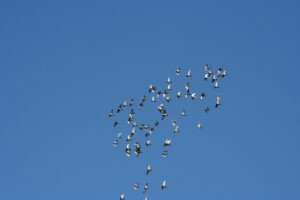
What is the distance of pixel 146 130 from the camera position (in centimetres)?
10906

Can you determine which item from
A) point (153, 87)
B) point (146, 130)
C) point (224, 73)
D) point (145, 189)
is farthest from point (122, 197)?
point (224, 73)

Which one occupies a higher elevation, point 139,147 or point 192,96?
point 192,96

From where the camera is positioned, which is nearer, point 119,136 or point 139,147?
point 139,147

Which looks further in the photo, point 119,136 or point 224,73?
point 119,136

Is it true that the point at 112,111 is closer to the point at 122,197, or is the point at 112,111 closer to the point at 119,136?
the point at 119,136

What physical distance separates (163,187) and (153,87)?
18106 millimetres

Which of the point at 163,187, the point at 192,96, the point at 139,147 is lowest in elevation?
the point at 163,187

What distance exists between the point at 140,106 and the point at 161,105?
11.8 ft

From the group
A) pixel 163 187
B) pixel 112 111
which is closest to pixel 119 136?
pixel 112 111

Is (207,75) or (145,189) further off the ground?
(207,75)

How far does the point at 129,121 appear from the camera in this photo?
355ft

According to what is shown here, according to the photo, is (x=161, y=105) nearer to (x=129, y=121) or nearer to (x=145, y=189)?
(x=129, y=121)

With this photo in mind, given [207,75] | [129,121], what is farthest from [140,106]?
[207,75]

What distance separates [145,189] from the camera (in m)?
106
